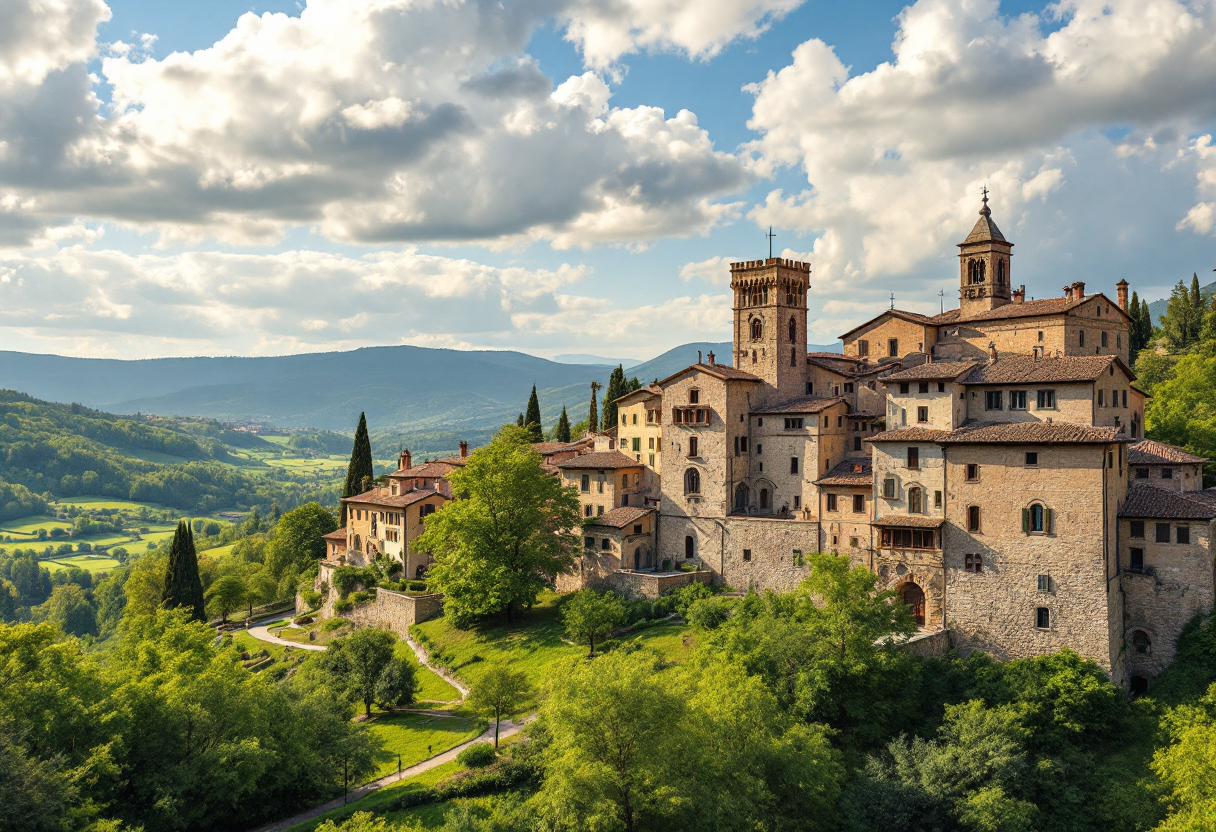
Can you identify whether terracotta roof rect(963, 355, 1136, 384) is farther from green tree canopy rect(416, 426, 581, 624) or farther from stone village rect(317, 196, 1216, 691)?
green tree canopy rect(416, 426, 581, 624)

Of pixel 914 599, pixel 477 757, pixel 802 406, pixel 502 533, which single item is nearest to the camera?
pixel 477 757

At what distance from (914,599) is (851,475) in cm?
995

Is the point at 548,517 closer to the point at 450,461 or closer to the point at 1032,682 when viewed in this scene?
the point at 450,461

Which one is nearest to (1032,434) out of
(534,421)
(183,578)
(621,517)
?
(621,517)

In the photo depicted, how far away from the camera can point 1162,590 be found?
4816 centimetres

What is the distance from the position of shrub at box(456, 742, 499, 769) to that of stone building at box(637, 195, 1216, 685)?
24743mm

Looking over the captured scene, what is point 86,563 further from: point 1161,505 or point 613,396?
point 1161,505

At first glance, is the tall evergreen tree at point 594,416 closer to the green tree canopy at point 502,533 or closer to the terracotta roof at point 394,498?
the terracotta roof at point 394,498

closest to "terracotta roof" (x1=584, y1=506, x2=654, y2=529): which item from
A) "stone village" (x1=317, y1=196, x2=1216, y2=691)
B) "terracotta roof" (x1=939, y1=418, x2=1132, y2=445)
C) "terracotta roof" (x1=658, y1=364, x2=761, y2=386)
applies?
"stone village" (x1=317, y1=196, x2=1216, y2=691)

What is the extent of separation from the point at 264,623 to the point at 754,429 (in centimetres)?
5908

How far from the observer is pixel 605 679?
34.3m

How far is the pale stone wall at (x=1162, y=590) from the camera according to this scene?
154 feet

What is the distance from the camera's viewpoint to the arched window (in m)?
65.8

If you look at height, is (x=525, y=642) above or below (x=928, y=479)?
below
